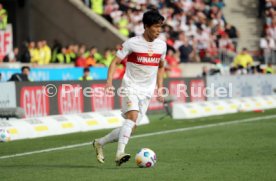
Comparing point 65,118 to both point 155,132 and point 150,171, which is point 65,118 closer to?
point 155,132

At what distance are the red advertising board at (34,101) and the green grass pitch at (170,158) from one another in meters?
2.44

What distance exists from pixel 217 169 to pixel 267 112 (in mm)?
16074

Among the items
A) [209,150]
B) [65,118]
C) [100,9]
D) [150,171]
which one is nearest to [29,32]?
[100,9]

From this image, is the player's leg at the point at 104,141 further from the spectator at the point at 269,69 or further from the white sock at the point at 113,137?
the spectator at the point at 269,69

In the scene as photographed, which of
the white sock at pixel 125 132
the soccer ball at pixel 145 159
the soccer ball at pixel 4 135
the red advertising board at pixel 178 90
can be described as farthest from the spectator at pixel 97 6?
the soccer ball at pixel 145 159

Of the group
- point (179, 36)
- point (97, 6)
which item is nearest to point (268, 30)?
point (179, 36)

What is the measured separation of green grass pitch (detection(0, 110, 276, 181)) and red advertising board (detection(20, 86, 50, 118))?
244cm

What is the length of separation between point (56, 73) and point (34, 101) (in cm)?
513

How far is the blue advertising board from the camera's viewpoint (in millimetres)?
25078

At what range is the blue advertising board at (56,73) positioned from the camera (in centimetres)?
2508

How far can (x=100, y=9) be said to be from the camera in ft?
116

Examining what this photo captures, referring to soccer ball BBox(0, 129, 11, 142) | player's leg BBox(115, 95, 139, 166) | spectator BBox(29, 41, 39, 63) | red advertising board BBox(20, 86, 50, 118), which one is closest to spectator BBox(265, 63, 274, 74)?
spectator BBox(29, 41, 39, 63)

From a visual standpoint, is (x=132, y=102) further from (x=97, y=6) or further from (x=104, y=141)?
(x=97, y=6)

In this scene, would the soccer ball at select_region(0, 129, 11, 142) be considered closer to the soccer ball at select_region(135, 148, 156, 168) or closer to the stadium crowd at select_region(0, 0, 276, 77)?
the soccer ball at select_region(135, 148, 156, 168)
